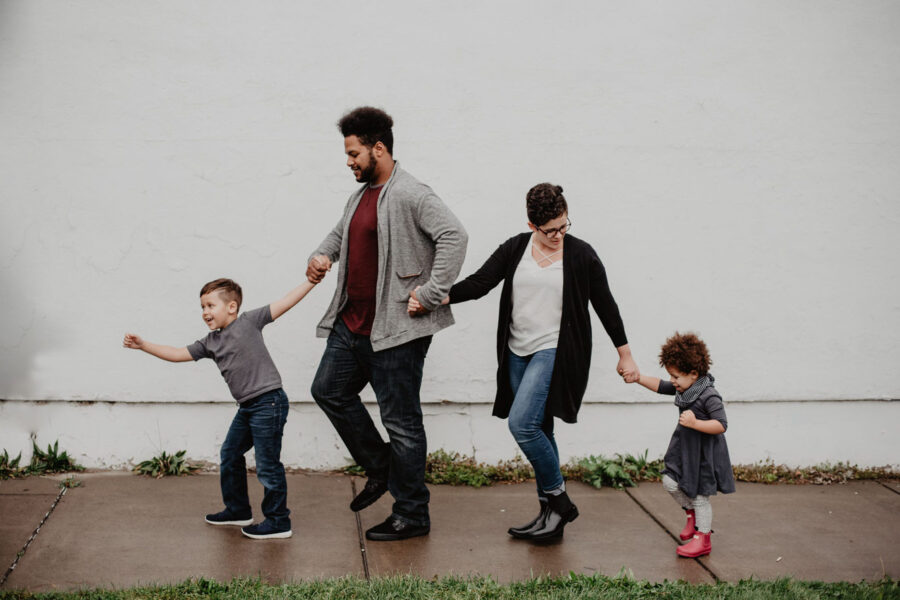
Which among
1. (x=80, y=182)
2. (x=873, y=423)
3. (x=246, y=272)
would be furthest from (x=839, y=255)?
(x=80, y=182)

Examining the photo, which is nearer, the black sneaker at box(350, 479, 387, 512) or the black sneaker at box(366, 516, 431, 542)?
the black sneaker at box(366, 516, 431, 542)

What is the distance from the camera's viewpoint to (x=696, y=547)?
430 cm

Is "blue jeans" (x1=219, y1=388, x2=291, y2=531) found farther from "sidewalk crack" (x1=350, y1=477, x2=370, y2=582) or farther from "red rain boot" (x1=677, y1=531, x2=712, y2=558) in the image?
"red rain boot" (x1=677, y1=531, x2=712, y2=558)

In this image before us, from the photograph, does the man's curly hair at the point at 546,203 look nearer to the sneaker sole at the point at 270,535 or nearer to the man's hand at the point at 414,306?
the man's hand at the point at 414,306

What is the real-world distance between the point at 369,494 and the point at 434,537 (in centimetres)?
39

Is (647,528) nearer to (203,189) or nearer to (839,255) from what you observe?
(839,255)

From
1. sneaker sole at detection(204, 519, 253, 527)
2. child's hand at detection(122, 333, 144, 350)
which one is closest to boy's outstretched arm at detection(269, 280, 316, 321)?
child's hand at detection(122, 333, 144, 350)

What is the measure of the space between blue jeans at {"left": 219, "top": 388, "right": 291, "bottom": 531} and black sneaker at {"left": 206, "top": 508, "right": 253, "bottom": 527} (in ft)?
0.37

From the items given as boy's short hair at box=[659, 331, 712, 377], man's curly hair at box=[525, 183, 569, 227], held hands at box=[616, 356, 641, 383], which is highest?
man's curly hair at box=[525, 183, 569, 227]

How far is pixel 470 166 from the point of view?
5410 millimetres

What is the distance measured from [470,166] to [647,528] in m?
2.34

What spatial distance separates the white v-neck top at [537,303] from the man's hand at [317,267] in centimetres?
93

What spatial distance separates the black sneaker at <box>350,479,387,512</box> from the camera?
4508mm

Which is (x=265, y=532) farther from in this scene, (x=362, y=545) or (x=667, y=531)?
(x=667, y=531)
